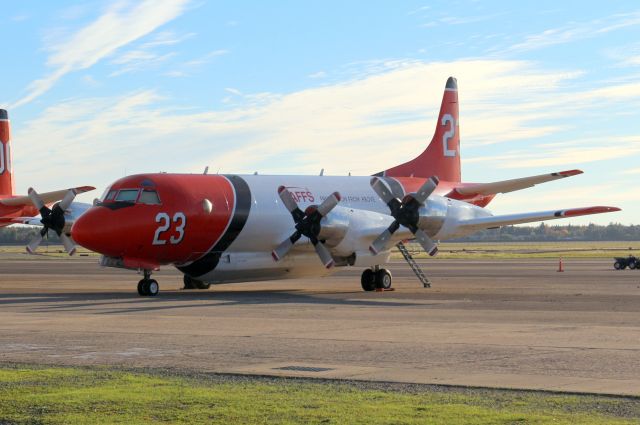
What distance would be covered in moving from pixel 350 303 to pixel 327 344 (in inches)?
477

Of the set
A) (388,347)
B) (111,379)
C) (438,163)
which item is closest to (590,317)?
(388,347)

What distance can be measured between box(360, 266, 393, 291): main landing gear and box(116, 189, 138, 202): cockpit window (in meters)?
9.88

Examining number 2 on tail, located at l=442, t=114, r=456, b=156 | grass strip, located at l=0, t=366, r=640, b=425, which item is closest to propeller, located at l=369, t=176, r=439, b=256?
number 2 on tail, located at l=442, t=114, r=456, b=156

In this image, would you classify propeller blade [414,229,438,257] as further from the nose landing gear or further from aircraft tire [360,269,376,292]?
the nose landing gear

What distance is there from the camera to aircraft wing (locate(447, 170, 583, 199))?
3906 centimetres

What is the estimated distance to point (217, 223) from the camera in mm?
35938

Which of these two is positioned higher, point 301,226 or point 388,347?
point 301,226

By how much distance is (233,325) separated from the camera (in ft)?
76.5

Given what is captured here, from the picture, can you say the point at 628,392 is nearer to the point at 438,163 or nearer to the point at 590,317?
the point at 590,317

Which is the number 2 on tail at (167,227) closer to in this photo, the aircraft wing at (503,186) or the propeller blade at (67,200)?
the propeller blade at (67,200)

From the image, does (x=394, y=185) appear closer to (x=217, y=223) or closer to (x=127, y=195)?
(x=217, y=223)

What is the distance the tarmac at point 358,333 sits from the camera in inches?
611

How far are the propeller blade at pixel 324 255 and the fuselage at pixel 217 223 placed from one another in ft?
2.19

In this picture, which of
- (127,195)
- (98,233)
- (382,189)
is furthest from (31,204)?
(382,189)
